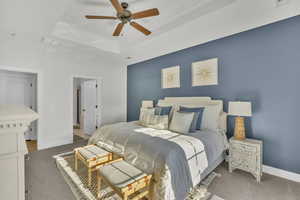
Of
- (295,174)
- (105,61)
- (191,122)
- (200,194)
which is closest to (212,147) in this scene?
(191,122)

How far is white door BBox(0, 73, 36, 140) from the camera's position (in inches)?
156

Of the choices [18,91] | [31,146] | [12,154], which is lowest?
[31,146]

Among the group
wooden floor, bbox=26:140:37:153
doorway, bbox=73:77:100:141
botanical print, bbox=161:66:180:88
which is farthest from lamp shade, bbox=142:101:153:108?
wooden floor, bbox=26:140:37:153

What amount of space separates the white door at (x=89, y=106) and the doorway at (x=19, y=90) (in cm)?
145

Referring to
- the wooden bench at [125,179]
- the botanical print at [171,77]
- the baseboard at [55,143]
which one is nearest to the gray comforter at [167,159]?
the wooden bench at [125,179]

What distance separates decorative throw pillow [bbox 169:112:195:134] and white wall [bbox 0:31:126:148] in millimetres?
3036

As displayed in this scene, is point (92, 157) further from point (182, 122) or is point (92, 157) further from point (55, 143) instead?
point (55, 143)

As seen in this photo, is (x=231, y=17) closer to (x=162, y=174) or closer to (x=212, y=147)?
(x=212, y=147)

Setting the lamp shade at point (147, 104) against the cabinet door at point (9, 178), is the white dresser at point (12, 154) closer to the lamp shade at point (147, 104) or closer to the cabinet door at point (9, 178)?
the cabinet door at point (9, 178)

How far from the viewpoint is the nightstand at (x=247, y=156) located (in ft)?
7.12

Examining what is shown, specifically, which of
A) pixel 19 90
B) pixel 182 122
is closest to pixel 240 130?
pixel 182 122

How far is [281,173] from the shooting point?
2.29 meters

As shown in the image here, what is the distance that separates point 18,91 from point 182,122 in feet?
16.2

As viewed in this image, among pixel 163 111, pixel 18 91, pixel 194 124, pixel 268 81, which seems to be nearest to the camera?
pixel 268 81
